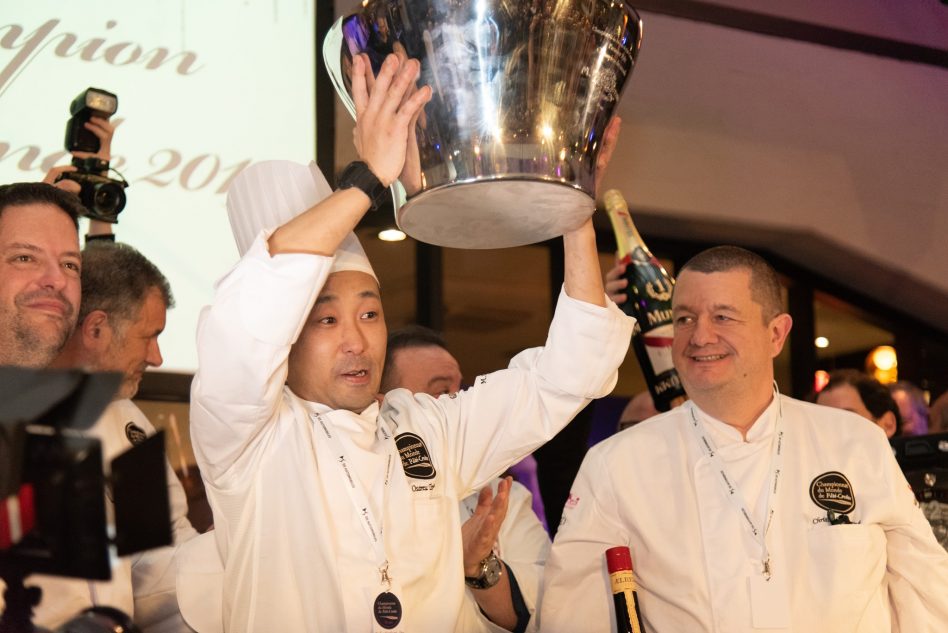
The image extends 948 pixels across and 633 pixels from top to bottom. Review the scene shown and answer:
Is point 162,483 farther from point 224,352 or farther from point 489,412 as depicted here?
point 489,412

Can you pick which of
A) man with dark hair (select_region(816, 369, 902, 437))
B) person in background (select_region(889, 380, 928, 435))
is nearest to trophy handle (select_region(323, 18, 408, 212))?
man with dark hair (select_region(816, 369, 902, 437))

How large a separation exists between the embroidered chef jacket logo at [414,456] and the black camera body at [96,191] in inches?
42.1

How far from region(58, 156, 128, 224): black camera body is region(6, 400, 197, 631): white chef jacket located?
0.51 metres

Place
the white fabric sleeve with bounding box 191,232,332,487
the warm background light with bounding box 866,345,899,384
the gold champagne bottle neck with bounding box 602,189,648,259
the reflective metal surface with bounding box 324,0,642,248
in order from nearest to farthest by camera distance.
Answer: the reflective metal surface with bounding box 324,0,642,248 < the white fabric sleeve with bounding box 191,232,332,487 < the gold champagne bottle neck with bounding box 602,189,648,259 < the warm background light with bounding box 866,345,899,384

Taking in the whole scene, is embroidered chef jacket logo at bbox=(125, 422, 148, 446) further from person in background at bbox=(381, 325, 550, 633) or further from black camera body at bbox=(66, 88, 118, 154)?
black camera body at bbox=(66, 88, 118, 154)

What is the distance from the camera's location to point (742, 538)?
217cm

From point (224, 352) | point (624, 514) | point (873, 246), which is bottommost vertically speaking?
point (624, 514)

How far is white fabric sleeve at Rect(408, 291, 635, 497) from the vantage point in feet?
6.19

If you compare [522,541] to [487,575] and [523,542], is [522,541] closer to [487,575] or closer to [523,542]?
[523,542]

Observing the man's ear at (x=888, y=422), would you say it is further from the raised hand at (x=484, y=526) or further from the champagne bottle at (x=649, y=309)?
the raised hand at (x=484, y=526)

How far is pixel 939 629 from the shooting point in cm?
212

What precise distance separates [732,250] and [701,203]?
83.1 inches

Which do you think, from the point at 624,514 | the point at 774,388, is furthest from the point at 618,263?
the point at 624,514

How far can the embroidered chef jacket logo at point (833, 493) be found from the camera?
7.24 feet
